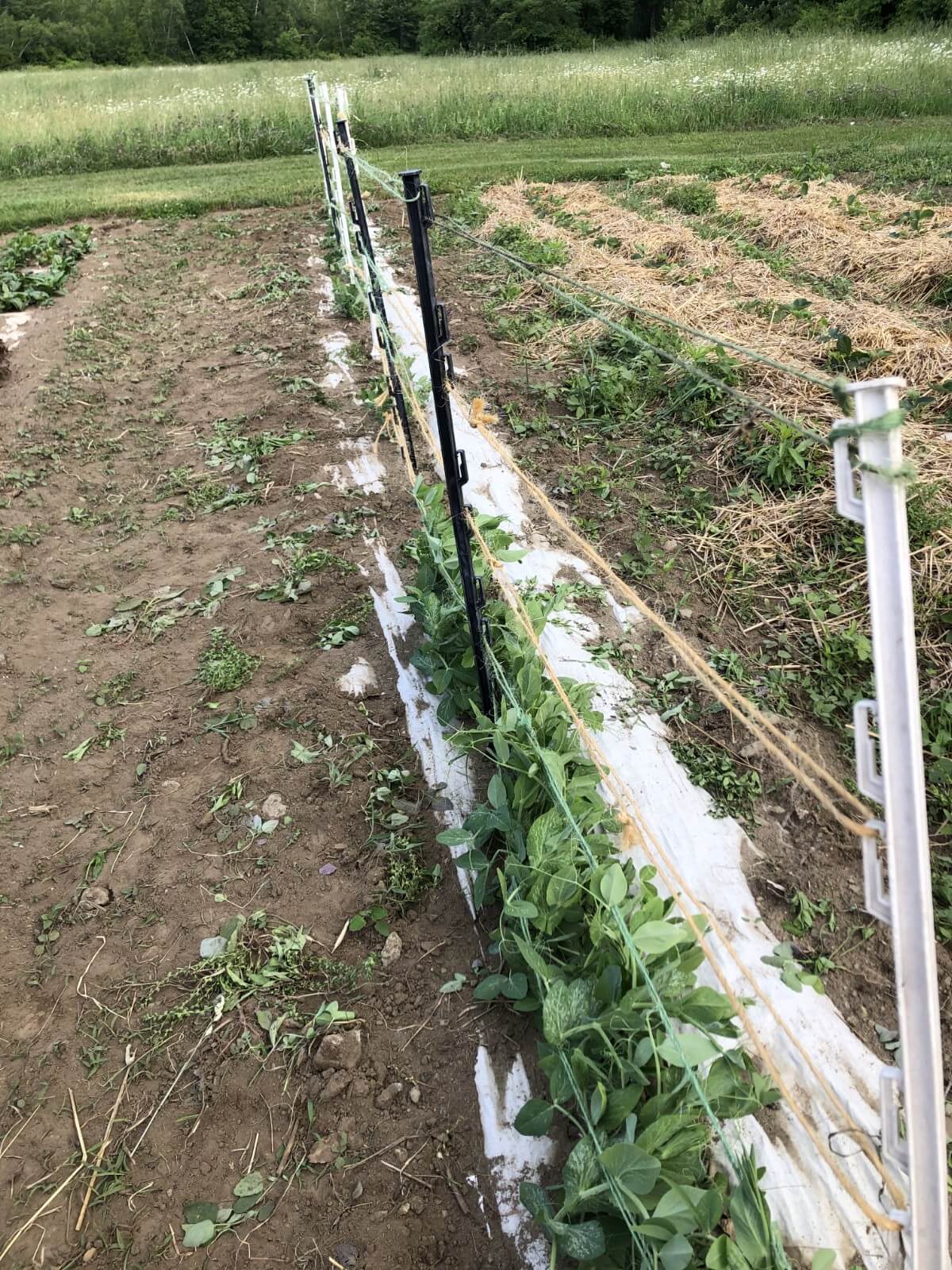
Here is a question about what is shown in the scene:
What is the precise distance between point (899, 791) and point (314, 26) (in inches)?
1885

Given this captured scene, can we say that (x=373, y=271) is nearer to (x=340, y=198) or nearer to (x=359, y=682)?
(x=359, y=682)

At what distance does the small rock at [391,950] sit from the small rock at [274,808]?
629 mm

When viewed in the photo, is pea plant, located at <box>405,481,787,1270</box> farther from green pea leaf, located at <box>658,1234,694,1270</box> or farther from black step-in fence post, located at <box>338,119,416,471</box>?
black step-in fence post, located at <box>338,119,416,471</box>

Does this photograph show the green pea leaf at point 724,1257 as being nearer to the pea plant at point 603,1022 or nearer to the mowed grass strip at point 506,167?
the pea plant at point 603,1022

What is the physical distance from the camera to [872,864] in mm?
1025

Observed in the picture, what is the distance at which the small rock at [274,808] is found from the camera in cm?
266

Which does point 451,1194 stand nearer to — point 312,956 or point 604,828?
point 312,956

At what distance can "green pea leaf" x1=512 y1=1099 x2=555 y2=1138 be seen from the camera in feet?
5.49

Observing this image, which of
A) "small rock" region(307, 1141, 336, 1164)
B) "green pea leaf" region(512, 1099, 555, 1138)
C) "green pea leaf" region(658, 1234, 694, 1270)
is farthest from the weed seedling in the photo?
"green pea leaf" region(658, 1234, 694, 1270)

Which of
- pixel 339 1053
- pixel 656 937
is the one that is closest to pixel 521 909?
pixel 656 937

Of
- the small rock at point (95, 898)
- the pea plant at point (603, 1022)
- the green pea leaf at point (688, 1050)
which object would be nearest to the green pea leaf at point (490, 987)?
the pea plant at point (603, 1022)

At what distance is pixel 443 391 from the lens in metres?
2.21

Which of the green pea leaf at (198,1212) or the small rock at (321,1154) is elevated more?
the small rock at (321,1154)

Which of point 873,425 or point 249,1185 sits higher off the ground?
point 873,425
